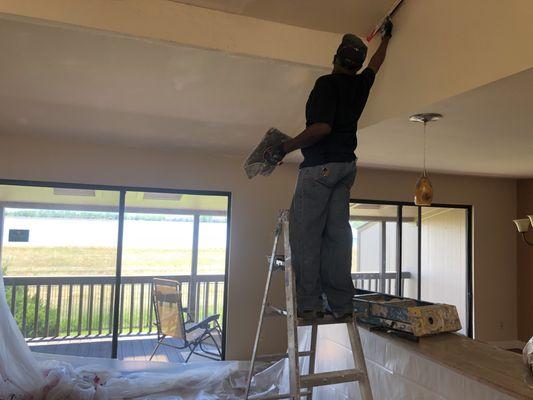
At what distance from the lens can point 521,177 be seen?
5.16 m

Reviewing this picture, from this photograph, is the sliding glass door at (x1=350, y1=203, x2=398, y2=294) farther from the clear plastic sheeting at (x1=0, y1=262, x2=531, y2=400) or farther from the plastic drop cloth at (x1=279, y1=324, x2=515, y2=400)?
the plastic drop cloth at (x1=279, y1=324, x2=515, y2=400)

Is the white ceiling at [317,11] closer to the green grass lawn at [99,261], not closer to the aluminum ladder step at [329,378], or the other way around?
the aluminum ladder step at [329,378]

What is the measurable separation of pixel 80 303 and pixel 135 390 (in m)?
1.24

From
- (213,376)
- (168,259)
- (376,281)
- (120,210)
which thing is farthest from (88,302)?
(376,281)

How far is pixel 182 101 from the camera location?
297 cm

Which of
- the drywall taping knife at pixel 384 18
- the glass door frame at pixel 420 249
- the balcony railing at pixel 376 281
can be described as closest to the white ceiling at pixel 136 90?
the drywall taping knife at pixel 384 18

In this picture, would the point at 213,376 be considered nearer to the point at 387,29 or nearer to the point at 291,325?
the point at 291,325

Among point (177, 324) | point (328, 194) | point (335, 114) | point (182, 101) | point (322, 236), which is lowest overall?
point (177, 324)

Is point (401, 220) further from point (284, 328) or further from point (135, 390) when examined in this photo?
point (135, 390)

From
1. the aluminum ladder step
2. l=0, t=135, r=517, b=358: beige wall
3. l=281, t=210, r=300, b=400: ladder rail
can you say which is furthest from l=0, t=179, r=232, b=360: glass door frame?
the aluminum ladder step

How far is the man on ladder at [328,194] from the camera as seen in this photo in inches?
66.7

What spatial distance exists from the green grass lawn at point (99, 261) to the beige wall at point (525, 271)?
399 centimetres

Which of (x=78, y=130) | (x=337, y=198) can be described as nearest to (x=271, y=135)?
(x=337, y=198)

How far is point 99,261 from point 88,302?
50 cm
